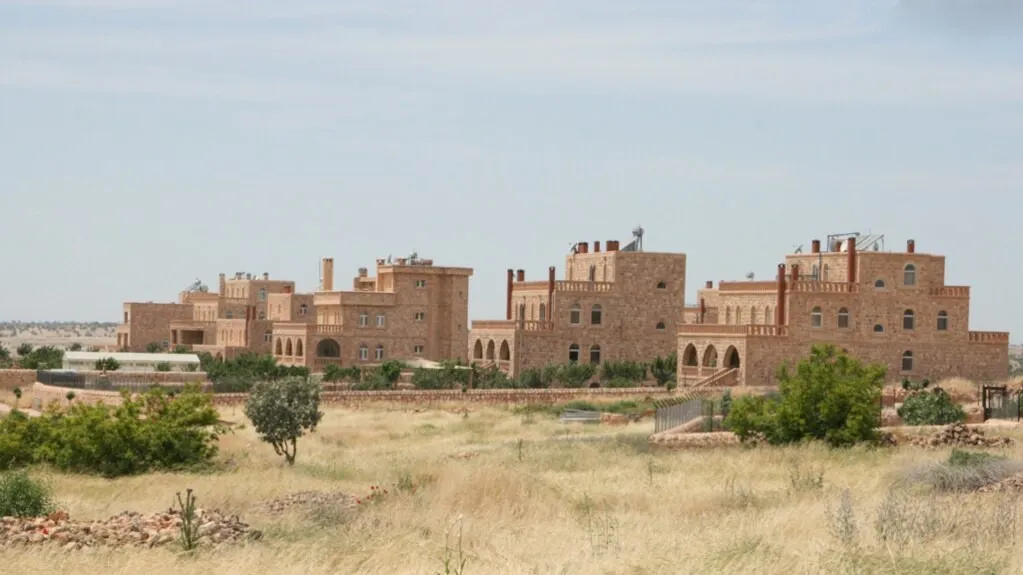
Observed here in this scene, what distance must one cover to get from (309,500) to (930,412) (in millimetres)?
18841

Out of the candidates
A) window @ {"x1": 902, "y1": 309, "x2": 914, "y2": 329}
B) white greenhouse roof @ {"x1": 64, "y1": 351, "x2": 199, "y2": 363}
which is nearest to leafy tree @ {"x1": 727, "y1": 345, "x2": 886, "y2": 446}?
window @ {"x1": 902, "y1": 309, "x2": 914, "y2": 329}

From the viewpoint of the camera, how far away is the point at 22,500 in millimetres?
18859

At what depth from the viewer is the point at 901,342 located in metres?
58.3

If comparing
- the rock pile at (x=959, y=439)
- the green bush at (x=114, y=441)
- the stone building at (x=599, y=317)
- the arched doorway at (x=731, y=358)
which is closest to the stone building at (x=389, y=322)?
the stone building at (x=599, y=317)

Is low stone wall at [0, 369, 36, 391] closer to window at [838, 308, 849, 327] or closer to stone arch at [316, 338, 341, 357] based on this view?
stone arch at [316, 338, 341, 357]

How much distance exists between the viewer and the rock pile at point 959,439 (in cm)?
2858

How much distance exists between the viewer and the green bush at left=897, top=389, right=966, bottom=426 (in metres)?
34.2

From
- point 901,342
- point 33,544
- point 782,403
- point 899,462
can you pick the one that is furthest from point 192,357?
point 33,544

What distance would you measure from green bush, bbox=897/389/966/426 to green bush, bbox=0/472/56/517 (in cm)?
2113

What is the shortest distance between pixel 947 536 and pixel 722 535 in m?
2.24

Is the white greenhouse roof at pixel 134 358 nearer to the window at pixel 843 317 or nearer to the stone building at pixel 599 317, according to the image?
the stone building at pixel 599 317

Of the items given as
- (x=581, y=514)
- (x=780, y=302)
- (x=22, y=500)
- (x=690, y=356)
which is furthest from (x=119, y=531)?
(x=690, y=356)

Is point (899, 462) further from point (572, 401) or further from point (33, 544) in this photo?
point (572, 401)

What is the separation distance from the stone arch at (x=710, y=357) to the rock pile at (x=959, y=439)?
28.9 meters
